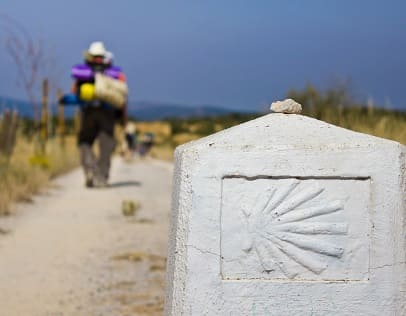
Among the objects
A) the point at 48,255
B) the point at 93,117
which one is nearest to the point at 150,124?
the point at 93,117

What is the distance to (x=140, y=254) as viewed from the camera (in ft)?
24.2

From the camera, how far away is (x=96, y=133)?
14328 mm

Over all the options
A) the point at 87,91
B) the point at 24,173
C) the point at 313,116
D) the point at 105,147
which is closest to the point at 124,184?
the point at 105,147

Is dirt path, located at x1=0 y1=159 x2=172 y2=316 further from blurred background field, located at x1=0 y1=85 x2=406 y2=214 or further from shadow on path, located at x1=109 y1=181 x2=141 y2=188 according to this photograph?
shadow on path, located at x1=109 y1=181 x2=141 y2=188

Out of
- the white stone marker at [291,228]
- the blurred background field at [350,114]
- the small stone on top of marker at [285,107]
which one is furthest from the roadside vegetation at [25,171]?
the white stone marker at [291,228]

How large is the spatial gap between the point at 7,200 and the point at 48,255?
128 inches

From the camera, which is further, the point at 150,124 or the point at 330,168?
the point at 150,124

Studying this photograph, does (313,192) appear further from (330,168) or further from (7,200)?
(7,200)

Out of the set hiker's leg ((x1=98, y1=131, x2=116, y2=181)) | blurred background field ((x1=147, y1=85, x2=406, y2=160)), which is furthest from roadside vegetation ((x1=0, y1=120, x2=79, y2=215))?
blurred background field ((x1=147, y1=85, x2=406, y2=160))

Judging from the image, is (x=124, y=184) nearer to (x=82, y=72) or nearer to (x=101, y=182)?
(x=101, y=182)

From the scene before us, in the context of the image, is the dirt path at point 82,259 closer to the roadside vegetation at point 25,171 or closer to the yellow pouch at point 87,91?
the roadside vegetation at point 25,171

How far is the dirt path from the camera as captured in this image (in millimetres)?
5512

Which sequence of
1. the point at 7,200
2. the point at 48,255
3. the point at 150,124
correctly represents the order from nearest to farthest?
the point at 48,255 → the point at 7,200 → the point at 150,124

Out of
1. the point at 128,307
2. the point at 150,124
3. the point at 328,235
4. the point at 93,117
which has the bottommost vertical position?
the point at 128,307
